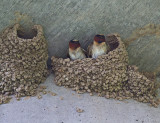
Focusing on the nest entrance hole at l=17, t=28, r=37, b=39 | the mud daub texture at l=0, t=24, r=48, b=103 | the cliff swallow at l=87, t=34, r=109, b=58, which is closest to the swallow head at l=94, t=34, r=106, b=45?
the cliff swallow at l=87, t=34, r=109, b=58

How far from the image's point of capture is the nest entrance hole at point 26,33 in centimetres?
461

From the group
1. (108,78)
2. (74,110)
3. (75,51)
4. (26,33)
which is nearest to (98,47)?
(75,51)

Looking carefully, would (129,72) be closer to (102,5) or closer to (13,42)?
(102,5)

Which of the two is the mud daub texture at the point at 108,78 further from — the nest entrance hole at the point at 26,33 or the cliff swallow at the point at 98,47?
the nest entrance hole at the point at 26,33

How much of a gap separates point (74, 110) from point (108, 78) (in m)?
0.95

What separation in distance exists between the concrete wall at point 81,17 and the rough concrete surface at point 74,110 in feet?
3.99

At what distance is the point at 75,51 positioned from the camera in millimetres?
4645

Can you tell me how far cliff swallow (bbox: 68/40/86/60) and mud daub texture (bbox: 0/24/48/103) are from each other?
1.83 ft

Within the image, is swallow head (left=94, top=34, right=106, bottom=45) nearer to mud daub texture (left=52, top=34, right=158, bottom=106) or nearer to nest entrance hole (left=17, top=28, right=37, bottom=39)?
mud daub texture (left=52, top=34, right=158, bottom=106)

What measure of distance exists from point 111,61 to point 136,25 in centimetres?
95

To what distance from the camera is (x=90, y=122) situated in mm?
3824

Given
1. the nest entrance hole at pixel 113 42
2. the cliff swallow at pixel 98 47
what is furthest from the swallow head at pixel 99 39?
the nest entrance hole at pixel 113 42

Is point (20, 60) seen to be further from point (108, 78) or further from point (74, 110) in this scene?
point (108, 78)

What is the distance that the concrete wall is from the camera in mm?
4438
